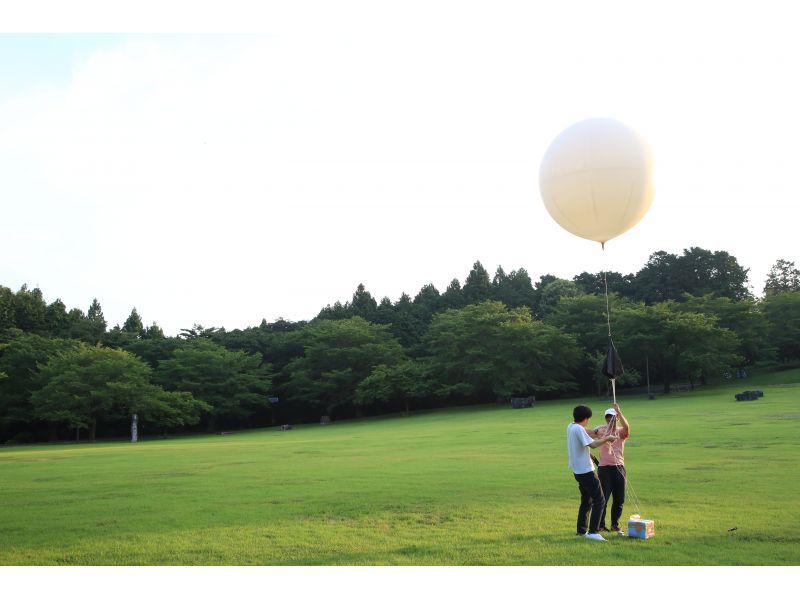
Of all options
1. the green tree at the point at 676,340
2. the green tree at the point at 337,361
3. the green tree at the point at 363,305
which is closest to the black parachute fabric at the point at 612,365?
the green tree at the point at 676,340

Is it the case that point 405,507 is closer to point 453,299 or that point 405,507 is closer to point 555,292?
point 453,299

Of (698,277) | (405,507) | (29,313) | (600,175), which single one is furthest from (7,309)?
(698,277)

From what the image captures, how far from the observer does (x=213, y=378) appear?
50188 mm

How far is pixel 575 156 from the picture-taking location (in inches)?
353

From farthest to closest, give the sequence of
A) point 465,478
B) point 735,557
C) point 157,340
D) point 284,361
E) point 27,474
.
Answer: point 284,361 → point 157,340 → point 27,474 → point 465,478 → point 735,557

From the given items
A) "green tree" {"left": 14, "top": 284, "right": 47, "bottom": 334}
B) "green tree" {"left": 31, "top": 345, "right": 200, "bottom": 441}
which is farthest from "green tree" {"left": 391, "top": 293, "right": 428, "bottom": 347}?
"green tree" {"left": 14, "top": 284, "right": 47, "bottom": 334}

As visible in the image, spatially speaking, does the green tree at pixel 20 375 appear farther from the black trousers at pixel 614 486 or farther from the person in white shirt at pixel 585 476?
the person in white shirt at pixel 585 476

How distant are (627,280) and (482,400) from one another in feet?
70.9

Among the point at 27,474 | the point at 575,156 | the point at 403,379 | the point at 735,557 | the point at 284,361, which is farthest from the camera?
the point at 284,361

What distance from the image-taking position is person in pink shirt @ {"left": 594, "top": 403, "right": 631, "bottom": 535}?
8445mm

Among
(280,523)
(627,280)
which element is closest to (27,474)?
(280,523)

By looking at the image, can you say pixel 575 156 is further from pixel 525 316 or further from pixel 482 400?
pixel 482 400

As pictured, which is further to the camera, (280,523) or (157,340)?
(157,340)

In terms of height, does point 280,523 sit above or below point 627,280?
below
